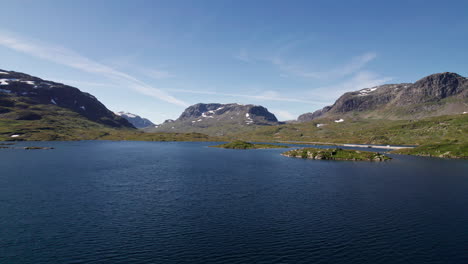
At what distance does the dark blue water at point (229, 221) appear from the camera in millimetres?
35250

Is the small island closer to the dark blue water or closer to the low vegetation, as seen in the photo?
the low vegetation

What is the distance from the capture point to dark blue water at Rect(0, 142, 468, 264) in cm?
3525

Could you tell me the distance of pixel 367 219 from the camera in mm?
50000

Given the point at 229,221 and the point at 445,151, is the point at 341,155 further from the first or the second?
the point at 229,221

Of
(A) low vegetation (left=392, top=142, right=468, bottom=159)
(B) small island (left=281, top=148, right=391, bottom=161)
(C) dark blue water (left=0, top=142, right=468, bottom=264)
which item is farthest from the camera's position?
(A) low vegetation (left=392, top=142, right=468, bottom=159)

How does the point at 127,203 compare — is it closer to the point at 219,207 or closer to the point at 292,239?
the point at 219,207

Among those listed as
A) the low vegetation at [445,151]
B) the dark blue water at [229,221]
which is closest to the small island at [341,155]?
the low vegetation at [445,151]

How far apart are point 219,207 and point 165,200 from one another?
45.8ft

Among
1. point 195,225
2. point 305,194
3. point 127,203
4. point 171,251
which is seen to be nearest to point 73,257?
point 171,251

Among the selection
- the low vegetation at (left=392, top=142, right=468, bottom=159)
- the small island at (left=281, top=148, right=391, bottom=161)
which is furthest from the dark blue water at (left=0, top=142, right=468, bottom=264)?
the low vegetation at (left=392, top=142, right=468, bottom=159)

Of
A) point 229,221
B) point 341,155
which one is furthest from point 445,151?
point 229,221

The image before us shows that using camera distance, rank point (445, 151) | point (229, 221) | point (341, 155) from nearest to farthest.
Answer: point (229, 221) → point (341, 155) → point (445, 151)

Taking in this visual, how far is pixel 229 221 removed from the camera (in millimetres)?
47906

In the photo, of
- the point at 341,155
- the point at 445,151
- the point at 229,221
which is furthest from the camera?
the point at 445,151
